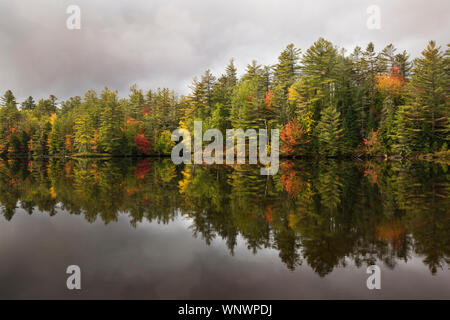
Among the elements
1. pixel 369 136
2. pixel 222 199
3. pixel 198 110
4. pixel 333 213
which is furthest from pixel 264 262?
pixel 198 110

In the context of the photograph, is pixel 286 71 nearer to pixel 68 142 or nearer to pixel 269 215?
pixel 269 215

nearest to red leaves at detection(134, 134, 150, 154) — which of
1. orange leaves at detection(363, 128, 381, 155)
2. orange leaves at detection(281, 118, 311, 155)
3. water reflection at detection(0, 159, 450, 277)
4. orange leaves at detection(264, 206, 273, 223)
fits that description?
orange leaves at detection(281, 118, 311, 155)

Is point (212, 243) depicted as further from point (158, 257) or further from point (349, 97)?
point (349, 97)

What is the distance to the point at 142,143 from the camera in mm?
57406

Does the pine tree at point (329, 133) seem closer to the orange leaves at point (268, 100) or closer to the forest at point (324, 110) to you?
the forest at point (324, 110)

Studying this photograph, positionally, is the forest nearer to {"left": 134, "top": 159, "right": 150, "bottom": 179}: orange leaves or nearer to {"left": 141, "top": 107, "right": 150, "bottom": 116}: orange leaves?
{"left": 141, "top": 107, "right": 150, "bottom": 116}: orange leaves

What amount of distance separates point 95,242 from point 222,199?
18.1 feet

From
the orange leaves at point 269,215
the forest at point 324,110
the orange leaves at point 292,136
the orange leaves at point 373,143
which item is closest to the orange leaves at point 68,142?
the forest at point 324,110

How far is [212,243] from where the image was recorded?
621cm

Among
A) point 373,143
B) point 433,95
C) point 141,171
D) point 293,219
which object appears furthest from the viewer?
point 373,143

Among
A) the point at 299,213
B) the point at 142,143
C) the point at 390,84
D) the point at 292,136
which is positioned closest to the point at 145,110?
the point at 142,143

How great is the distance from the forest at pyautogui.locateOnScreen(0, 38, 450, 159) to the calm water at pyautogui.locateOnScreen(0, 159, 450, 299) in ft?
100

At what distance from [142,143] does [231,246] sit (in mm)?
55158

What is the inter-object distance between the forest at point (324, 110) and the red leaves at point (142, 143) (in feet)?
0.72
